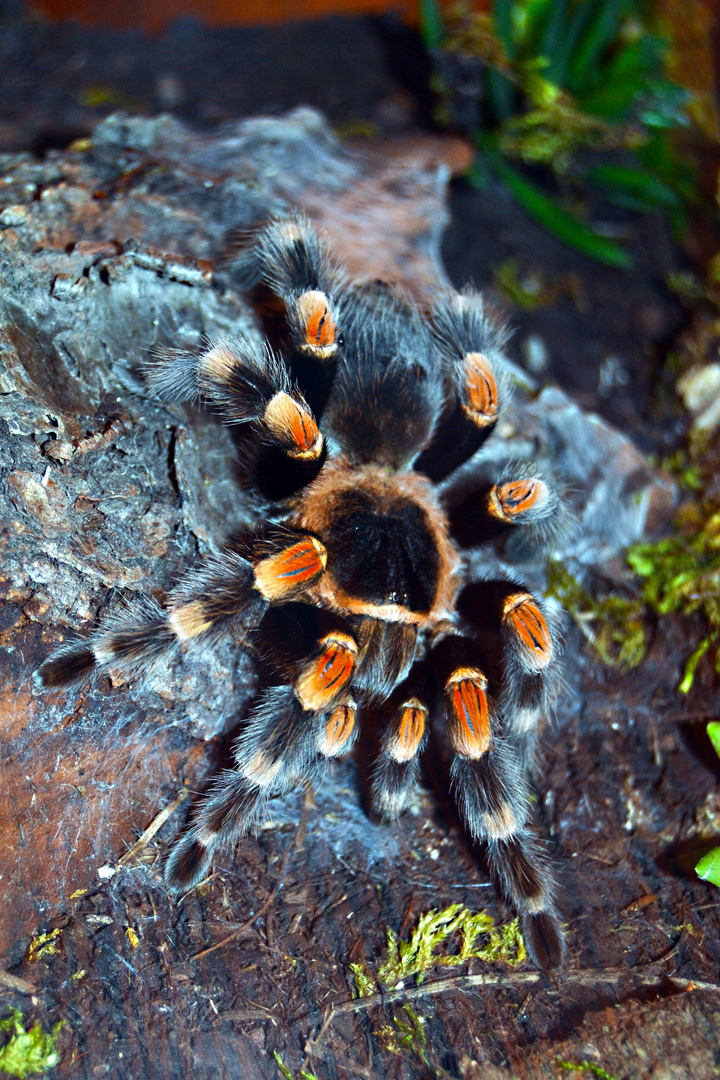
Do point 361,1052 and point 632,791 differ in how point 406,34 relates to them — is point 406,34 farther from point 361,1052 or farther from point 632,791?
point 361,1052

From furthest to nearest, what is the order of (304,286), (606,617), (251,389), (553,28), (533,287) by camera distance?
(533,287) < (553,28) < (606,617) < (304,286) < (251,389)

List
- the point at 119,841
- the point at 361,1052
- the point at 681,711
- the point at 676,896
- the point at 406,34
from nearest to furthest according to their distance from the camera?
the point at 361,1052, the point at 119,841, the point at 676,896, the point at 681,711, the point at 406,34

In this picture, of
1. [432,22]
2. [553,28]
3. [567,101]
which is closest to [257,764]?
[567,101]

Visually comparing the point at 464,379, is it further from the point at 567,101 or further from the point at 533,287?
the point at 567,101

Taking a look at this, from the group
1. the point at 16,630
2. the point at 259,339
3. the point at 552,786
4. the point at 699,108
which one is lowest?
the point at 552,786

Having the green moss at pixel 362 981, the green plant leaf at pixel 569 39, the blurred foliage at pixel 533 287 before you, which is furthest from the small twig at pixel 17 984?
the green plant leaf at pixel 569 39

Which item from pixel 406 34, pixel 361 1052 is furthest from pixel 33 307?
pixel 406 34

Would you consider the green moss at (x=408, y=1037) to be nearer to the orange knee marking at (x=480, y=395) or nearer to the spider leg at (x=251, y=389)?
the spider leg at (x=251, y=389)

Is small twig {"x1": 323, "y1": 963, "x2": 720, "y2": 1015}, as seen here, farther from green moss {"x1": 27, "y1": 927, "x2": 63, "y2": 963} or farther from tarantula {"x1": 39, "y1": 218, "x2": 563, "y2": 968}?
green moss {"x1": 27, "y1": 927, "x2": 63, "y2": 963}
